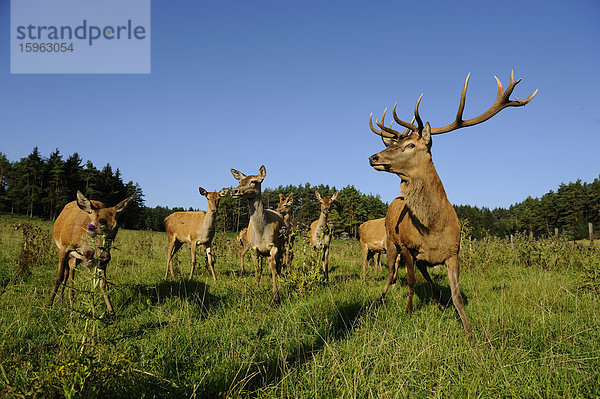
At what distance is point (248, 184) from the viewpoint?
6484 millimetres

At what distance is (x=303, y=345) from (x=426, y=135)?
9.93 ft

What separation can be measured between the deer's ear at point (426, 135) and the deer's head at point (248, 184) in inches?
130

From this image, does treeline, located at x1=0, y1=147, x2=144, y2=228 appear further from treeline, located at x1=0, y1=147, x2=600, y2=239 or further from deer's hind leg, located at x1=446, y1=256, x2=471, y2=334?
deer's hind leg, located at x1=446, y1=256, x2=471, y2=334

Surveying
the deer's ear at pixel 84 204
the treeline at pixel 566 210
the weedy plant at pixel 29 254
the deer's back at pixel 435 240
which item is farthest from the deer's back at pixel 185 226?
the treeline at pixel 566 210

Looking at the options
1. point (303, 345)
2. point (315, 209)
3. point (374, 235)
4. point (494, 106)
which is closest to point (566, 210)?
point (315, 209)

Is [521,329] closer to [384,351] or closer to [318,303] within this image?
[384,351]

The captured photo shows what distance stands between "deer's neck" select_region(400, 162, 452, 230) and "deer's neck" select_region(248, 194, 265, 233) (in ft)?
10.2

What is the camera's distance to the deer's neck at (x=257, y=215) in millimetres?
6527

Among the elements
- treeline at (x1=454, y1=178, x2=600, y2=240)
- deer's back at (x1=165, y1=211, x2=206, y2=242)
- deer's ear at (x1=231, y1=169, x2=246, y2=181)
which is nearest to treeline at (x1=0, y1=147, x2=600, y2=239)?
treeline at (x1=454, y1=178, x2=600, y2=240)

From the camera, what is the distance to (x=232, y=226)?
6425cm

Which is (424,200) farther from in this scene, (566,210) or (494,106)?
(566,210)

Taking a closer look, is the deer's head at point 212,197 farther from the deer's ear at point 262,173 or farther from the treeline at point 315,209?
the treeline at point 315,209

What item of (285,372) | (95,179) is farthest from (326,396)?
(95,179)

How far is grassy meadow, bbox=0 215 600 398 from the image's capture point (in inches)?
84.1
